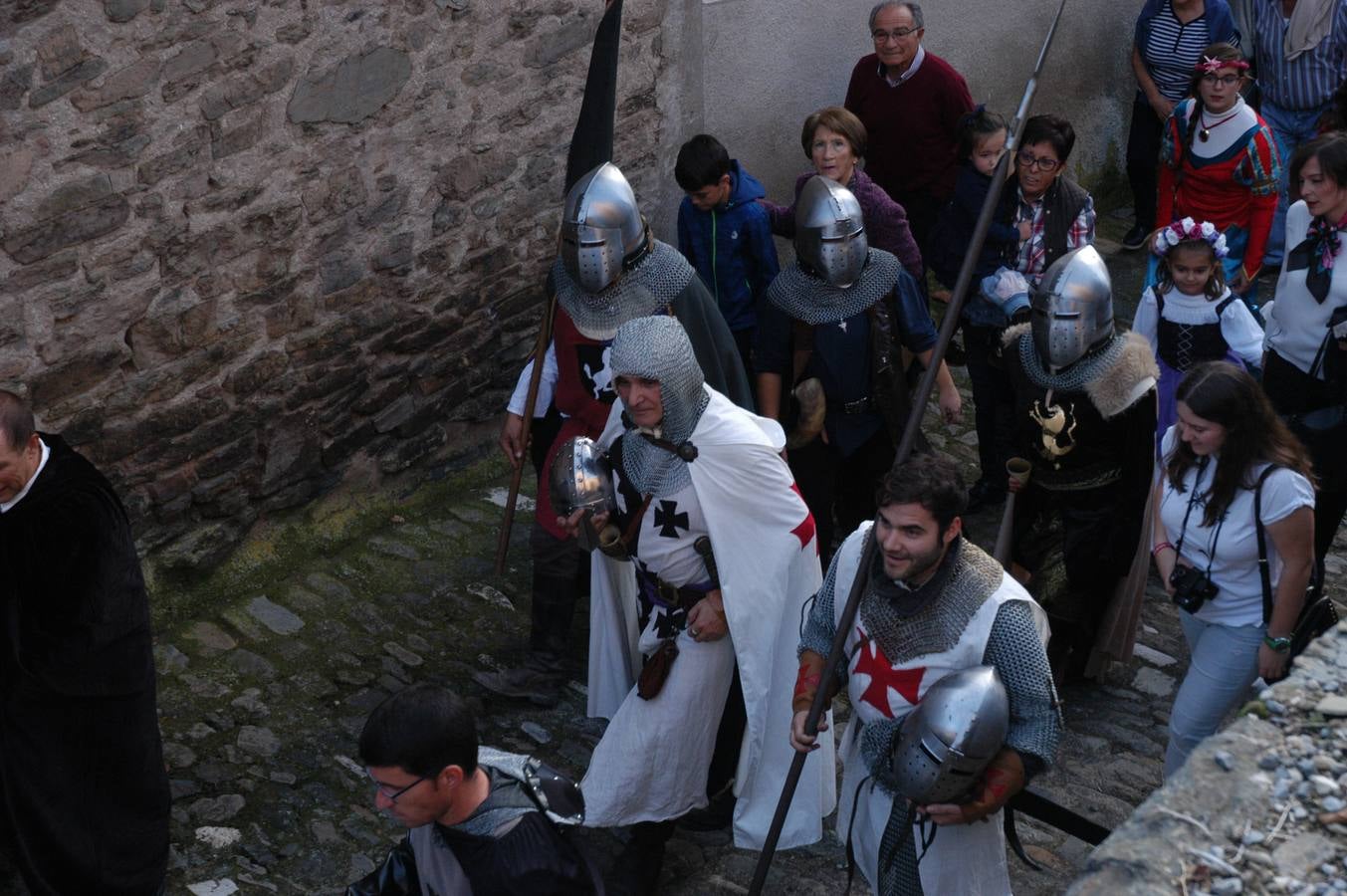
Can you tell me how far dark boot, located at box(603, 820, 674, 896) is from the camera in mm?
4762

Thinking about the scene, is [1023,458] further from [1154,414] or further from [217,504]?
[217,504]

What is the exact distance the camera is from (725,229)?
21.3 ft

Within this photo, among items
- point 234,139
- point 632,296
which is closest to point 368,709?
point 632,296

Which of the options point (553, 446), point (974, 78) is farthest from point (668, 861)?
point (974, 78)

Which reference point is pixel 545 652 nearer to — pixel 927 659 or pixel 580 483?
pixel 580 483

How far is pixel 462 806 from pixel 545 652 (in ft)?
8.18

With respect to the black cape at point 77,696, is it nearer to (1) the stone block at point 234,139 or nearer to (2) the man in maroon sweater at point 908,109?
(1) the stone block at point 234,139

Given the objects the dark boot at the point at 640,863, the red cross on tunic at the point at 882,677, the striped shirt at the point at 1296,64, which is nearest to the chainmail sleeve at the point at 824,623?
the red cross on tunic at the point at 882,677

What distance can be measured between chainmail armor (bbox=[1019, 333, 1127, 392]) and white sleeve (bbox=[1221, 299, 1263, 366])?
0.67 metres

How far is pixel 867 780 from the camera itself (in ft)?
13.4

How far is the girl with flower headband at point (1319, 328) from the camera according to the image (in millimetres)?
5508

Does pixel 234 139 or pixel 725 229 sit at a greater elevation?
pixel 234 139

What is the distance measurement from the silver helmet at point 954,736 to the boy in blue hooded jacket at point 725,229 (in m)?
2.94

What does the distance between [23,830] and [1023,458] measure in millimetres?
3206
